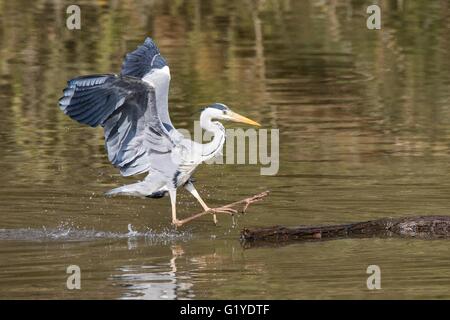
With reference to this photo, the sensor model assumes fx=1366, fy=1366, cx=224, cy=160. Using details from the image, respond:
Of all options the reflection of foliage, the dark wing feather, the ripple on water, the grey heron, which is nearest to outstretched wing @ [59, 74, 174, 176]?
the grey heron

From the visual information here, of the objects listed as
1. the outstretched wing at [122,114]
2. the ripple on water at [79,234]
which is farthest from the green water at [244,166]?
the outstretched wing at [122,114]

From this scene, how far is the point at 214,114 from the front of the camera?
11000mm

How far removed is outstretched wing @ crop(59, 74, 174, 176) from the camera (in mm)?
10320

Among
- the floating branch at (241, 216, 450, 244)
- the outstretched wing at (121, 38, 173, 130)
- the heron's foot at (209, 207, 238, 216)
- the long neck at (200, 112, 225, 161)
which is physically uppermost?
the outstretched wing at (121, 38, 173, 130)

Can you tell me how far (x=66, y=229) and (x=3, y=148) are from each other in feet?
12.0

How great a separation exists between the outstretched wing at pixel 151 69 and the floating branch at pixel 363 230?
4.26 ft

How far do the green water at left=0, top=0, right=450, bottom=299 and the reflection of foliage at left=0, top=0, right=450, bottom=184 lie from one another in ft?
0.13

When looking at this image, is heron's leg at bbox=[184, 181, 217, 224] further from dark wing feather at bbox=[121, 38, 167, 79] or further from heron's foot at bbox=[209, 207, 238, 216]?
dark wing feather at bbox=[121, 38, 167, 79]

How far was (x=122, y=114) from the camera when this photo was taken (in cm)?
1067

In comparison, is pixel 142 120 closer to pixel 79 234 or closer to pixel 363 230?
pixel 79 234

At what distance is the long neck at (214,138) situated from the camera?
10.9 meters

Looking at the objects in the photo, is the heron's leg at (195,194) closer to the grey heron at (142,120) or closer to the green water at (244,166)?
the grey heron at (142,120)

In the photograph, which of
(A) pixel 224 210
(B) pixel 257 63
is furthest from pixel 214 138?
(B) pixel 257 63

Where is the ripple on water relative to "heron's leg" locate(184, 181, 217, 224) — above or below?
below
